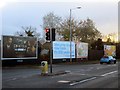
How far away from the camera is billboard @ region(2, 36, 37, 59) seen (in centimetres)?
4608

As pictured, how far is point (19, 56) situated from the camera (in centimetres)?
4800

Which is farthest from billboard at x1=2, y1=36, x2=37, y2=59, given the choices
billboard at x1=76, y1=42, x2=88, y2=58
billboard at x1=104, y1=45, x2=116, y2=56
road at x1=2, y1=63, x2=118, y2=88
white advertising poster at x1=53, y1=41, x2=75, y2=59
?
billboard at x1=104, y1=45, x2=116, y2=56

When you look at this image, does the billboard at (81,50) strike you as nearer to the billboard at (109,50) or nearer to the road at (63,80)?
the billboard at (109,50)

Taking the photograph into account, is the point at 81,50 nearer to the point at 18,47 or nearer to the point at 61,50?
the point at 61,50

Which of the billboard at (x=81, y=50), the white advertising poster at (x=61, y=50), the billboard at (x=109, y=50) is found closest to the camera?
the white advertising poster at (x=61, y=50)

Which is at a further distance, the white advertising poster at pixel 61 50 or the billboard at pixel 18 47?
the white advertising poster at pixel 61 50

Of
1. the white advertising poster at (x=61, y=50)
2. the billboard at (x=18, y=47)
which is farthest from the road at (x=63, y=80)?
the white advertising poster at (x=61, y=50)

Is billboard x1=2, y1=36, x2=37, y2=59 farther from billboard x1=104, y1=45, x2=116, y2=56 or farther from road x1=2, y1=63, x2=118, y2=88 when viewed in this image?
billboard x1=104, y1=45, x2=116, y2=56

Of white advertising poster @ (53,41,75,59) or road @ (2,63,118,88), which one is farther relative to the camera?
white advertising poster @ (53,41,75,59)

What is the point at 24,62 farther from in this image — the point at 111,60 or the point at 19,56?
the point at 111,60

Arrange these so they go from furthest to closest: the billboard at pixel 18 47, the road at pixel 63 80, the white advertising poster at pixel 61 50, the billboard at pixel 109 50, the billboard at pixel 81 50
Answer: the billboard at pixel 109 50 → the billboard at pixel 81 50 → the white advertising poster at pixel 61 50 → the billboard at pixel 18 47 → the road at pixel 63 80

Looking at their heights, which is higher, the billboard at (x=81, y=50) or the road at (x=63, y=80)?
the billboard at (x=81, y=50)

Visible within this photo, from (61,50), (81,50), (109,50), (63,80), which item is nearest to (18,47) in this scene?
(61,50)

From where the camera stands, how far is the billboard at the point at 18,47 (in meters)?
46.1
